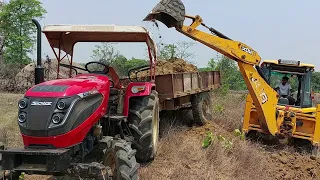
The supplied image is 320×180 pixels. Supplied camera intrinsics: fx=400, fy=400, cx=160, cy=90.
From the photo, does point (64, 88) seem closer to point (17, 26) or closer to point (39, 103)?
point (39, 103)

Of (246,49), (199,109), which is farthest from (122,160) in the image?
(199,109)

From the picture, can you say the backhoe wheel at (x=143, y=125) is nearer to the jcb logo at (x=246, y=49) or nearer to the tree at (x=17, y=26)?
the jcb logo at (x=246, y=49)

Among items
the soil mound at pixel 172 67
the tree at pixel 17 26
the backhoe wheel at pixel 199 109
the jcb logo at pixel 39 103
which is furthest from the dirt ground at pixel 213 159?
the tree at pixel 17 26

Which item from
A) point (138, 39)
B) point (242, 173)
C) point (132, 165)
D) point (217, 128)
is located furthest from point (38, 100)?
point (217, 128)

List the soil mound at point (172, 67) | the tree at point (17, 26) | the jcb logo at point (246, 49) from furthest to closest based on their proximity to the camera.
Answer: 1. the tree at point (17, 26)
2. the soil mound at point (172, 67)
3. the jcb logo at point (246, 49)

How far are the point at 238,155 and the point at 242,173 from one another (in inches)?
27.2

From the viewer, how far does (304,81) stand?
32.4 ft

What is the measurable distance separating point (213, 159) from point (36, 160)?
3.56 meters

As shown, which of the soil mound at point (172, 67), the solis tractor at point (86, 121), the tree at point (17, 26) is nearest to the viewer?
the solis tractor at point (86, 121)

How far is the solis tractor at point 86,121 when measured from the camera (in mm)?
4703

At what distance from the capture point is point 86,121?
5113 millimetres

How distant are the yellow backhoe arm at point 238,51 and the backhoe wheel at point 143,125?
1.65 metres

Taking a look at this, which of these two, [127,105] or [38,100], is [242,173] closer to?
[127,105]

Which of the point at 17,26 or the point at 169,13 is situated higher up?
the point at 17,26
